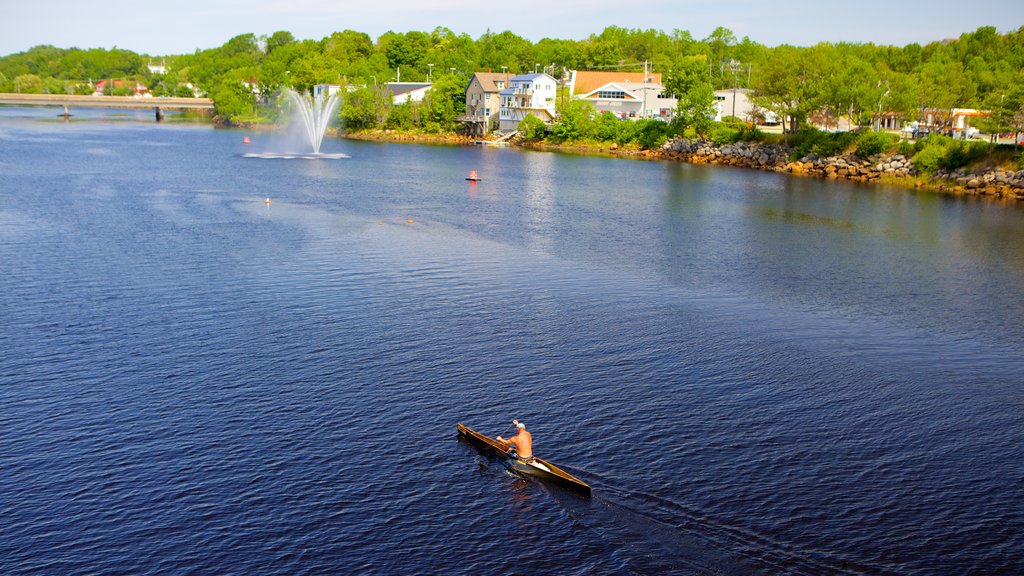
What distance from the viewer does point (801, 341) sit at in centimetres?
4694

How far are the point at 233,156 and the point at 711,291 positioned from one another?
10834cm

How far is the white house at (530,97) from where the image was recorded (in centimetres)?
18350

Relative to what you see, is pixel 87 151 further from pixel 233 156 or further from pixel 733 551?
pixel 733 551

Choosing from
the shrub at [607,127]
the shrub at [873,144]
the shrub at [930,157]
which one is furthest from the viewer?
the shrub at [607,127]

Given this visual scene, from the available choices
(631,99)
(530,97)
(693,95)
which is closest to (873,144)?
(693,95)

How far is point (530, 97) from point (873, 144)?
78.2m

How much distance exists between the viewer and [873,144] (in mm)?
128500

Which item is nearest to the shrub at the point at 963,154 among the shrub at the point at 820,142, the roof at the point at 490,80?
the shrub at the point at 820,142

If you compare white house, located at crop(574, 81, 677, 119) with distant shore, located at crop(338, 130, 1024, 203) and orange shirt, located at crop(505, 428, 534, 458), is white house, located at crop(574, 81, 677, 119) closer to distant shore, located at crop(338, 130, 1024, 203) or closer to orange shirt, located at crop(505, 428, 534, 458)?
distant shore, located at crop(338, 130, 1024, 203)

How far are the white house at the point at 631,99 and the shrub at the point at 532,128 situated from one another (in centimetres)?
1412

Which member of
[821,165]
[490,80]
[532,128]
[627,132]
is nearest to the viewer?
[821,165]

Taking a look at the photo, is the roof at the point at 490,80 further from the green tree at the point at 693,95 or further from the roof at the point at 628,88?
the green tree at the point at 693,95

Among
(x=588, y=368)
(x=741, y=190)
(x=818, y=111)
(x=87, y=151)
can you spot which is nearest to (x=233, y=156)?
(x=87, y=151)

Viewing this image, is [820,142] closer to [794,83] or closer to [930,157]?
[794,83]
